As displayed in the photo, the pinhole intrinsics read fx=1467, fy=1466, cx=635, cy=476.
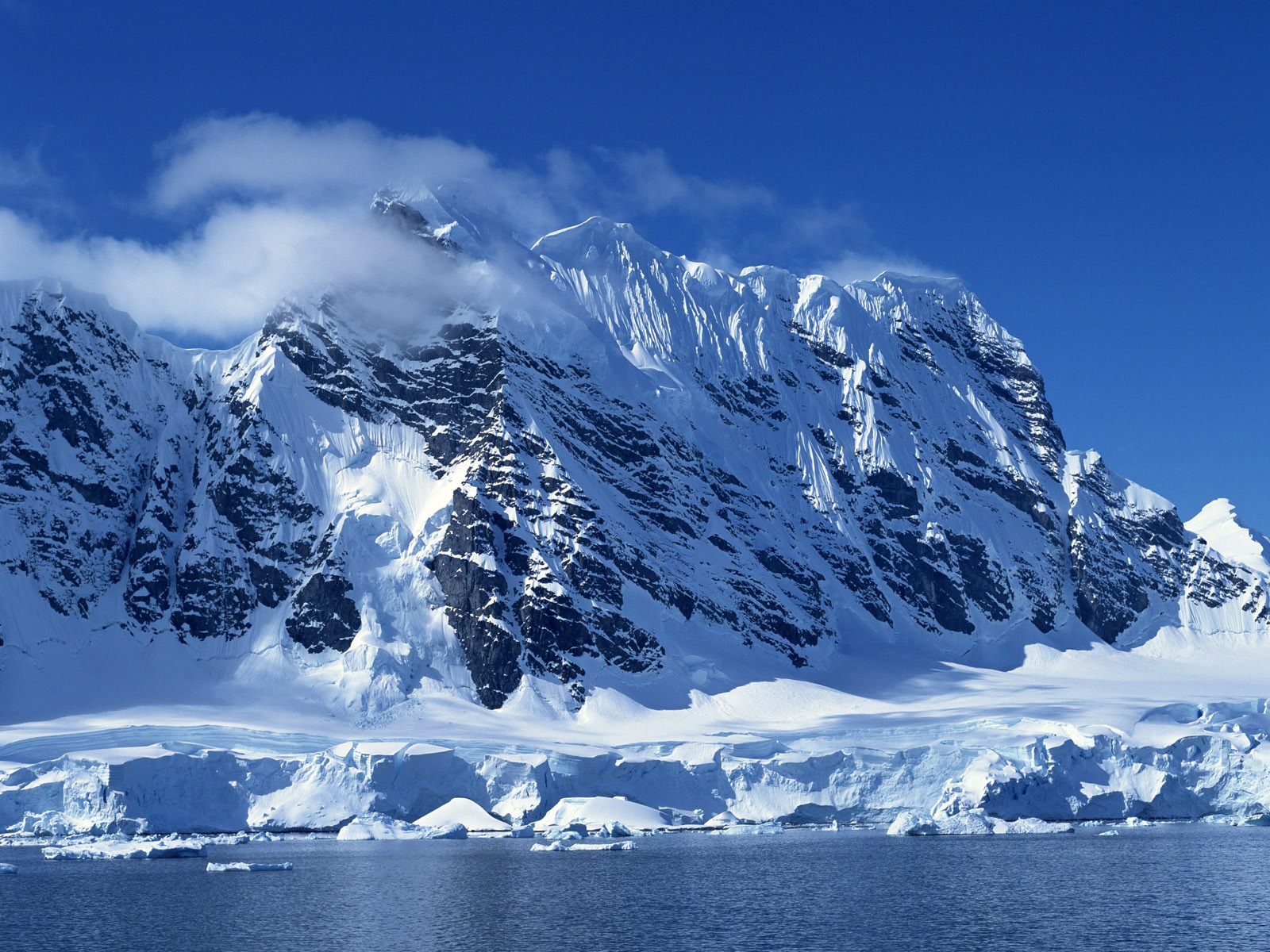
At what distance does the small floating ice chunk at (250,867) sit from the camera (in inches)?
3228

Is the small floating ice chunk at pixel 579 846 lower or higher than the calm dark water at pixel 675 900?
higher

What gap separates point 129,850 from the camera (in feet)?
297

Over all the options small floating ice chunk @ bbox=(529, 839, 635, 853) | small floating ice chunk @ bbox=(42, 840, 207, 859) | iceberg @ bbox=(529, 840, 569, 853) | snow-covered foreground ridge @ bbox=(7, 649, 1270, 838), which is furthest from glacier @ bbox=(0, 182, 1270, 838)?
small floating ice chunk @ bbox=(42, 840, 207, 859)

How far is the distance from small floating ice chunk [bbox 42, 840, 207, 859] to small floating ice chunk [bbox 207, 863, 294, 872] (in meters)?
6.22

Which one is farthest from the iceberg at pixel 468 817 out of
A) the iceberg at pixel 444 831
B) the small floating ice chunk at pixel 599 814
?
the small floating ice chunk at pixel 599 814

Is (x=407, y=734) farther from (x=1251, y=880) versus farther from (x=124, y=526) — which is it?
(x=1251, y=880)

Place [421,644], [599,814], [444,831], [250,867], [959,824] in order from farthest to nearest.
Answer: [421,644] → [599,814] → [444,831] → [959,824] → [250,867]

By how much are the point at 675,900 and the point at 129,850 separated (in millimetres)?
39625

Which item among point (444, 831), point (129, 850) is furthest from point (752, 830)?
point (129, 850)

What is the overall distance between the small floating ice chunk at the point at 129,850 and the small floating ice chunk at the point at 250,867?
622 centimetres

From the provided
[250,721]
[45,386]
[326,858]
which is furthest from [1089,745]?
[45,386]

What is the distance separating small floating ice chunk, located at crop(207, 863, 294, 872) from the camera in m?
82.0

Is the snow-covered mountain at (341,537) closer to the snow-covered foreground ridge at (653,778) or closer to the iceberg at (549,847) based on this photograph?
the snow-covered foreground ridge at (653,778)

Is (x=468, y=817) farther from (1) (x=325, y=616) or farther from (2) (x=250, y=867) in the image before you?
(1) (x=325, y=616)
